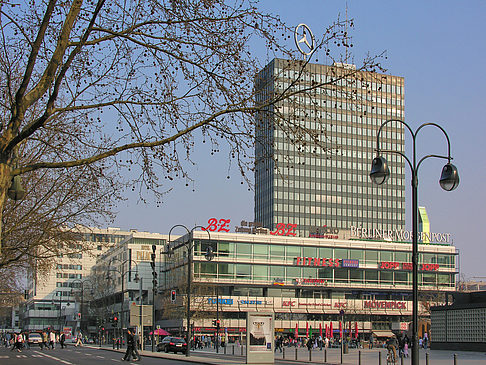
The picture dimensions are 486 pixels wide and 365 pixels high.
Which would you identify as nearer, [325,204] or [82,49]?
[82,49]

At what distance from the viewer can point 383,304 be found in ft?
336

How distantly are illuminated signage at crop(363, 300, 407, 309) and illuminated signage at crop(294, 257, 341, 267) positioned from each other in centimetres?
751

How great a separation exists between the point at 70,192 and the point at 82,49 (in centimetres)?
1277

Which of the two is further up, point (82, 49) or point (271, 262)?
point (82, 49)

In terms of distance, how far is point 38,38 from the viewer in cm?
1266

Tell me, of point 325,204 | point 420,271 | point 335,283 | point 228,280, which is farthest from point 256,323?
point 325,204

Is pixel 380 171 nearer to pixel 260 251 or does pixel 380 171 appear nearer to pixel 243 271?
pixel 243 271

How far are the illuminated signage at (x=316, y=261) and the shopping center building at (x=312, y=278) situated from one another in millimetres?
155

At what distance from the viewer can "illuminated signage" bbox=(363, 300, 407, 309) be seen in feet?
332

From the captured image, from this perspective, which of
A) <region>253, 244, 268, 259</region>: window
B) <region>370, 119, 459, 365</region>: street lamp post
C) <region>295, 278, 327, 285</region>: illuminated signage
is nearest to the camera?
<region>370, 119, 459, 365</region>: street lamp post

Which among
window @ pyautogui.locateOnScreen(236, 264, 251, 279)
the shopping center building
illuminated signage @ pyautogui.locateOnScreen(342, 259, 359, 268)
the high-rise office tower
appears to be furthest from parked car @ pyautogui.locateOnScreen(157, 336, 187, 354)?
the high-rise office tower

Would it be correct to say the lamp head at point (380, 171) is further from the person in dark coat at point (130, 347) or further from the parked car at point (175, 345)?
the parked car at point (175, 345)

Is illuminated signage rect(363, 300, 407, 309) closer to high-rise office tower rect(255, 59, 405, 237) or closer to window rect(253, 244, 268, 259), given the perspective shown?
window rect(253, 244, 268, 259)

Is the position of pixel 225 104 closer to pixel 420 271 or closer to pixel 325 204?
pixel 420 271
